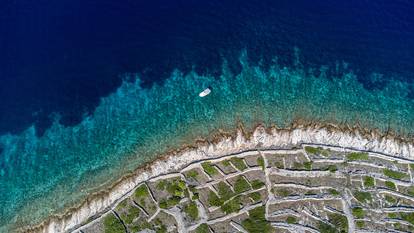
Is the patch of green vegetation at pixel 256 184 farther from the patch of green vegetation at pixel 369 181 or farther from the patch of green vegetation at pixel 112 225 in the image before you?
the patch of green vegetation at pixel 112 225

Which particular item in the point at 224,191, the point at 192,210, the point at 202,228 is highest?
the point at 224,191

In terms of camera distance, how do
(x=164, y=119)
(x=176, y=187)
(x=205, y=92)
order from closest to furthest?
1. (x=176, y=187)
2. (x=164, y=119)
3. (x=205, y=92)

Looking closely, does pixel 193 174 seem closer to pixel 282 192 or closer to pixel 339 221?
pixel 282 192

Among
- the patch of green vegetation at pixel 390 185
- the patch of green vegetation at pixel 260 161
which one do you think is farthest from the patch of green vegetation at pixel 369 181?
the patch of green vegetation at pixel 260 161

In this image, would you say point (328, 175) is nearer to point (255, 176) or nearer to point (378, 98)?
point (255, 176)

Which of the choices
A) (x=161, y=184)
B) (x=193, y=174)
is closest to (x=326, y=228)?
(x=193, y=174)

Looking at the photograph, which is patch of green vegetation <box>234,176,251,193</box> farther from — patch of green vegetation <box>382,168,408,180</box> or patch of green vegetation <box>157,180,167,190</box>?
patch of green vegetation <box>382,168,408,180</box>
